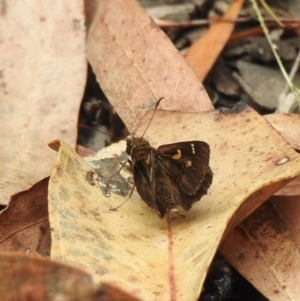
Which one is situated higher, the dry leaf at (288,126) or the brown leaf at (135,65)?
the brown leaf at (135,65)

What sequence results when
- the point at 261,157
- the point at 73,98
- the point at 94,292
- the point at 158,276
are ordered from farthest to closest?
the point at 73,98 → the point at 261,157 → the point at 158,276 → the point at 94,292

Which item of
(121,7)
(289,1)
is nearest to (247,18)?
(289,1)

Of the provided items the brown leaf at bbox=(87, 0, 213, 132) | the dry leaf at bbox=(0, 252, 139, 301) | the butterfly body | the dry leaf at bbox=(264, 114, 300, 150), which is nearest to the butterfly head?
the butterfly body

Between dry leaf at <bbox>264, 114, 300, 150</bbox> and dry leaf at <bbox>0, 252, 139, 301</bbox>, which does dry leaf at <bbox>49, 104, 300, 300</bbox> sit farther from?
dry leaf at <bbox>0, 252, 139, 301</bbox>

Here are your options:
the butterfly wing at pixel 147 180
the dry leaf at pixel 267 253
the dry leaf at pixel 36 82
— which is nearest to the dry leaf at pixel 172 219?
the butterfly wing at pixel 147 180

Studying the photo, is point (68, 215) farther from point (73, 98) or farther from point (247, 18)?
point (247, 18)

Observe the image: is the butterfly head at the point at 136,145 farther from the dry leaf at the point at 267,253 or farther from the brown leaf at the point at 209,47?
the brown leaf at the point at 209,47

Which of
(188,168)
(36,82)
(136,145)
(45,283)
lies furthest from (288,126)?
(45,283)
